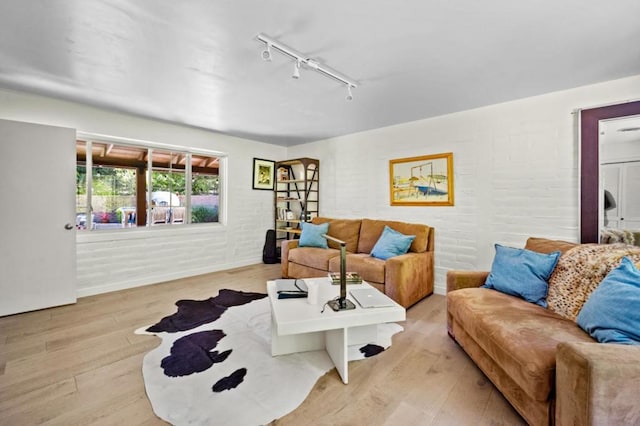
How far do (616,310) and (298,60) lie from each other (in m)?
2.40

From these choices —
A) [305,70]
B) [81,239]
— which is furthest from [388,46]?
[81,239]

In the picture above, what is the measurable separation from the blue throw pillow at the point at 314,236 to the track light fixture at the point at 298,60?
2.08 metres

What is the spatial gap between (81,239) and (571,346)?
4.47 m

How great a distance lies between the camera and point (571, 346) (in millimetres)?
1120

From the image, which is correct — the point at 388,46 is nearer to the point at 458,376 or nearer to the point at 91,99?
the point at 458,376

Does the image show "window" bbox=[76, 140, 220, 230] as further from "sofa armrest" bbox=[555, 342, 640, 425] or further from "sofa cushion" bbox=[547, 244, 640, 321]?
"sofa armrest" bbox=[555, 342, 640, 425]

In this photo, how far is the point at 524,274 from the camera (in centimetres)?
204

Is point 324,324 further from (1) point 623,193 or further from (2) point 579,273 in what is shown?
(1) point 623,193

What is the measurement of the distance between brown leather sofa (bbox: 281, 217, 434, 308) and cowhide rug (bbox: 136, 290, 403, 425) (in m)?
0.50

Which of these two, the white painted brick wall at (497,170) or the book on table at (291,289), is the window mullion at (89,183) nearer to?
the book on table at (291,289)

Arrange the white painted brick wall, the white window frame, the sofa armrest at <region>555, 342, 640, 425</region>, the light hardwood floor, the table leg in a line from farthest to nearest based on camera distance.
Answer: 1. the white window frame
2. the white painted brick wall
3. the table leg
4. the light hardwood floor
5. the sofa armrest at <region>555, 342, 640, 425</region>

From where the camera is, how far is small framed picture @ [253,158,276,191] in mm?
5016

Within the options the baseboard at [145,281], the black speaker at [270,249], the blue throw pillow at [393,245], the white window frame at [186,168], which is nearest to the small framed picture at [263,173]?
the white window frame at [186,168]

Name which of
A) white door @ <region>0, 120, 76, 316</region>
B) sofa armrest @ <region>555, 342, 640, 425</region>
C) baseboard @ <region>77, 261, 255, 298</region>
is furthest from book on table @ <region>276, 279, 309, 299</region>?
white door @ <region>0, 120, 76, 316</region>
